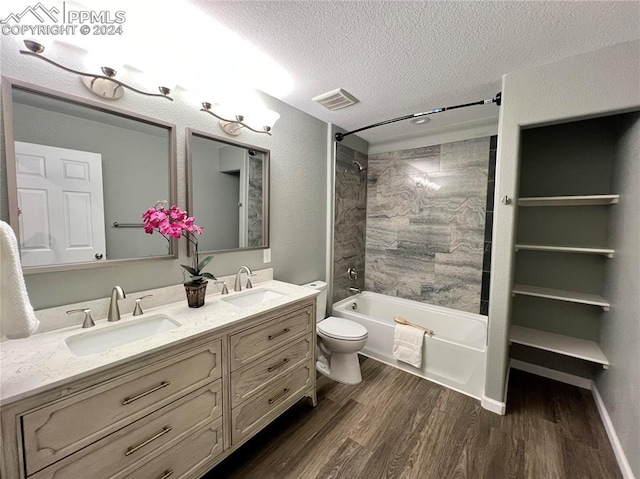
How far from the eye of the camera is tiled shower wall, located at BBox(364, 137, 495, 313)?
265cm

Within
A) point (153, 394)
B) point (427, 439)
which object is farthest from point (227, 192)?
point (427, 439)

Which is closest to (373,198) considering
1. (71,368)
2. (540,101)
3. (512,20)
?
(540,101)

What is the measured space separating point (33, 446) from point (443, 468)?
1.82 meters

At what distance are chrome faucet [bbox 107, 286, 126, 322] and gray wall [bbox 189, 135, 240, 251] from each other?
1.71ft

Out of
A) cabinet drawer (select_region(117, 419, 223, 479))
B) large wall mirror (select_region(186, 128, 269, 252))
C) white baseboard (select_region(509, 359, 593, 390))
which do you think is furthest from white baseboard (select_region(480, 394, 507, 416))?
large wall mirror (select_region(186, 128, 269, 252))

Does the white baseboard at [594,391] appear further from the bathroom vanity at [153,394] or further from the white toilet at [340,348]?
the bathroom vanity at [153,394]

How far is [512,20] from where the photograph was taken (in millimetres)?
1240

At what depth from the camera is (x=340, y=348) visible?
2113mm

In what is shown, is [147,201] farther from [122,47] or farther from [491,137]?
[491,137]

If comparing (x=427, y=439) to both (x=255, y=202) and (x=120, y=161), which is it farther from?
(x=120, y=161)

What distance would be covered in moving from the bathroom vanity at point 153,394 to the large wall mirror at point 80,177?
1.30 feet

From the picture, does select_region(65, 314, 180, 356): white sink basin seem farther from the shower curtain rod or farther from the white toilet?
the shower curtain rod

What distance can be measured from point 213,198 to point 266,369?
3.86ft

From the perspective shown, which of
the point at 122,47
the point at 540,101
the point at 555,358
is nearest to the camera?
the point at 122,47
